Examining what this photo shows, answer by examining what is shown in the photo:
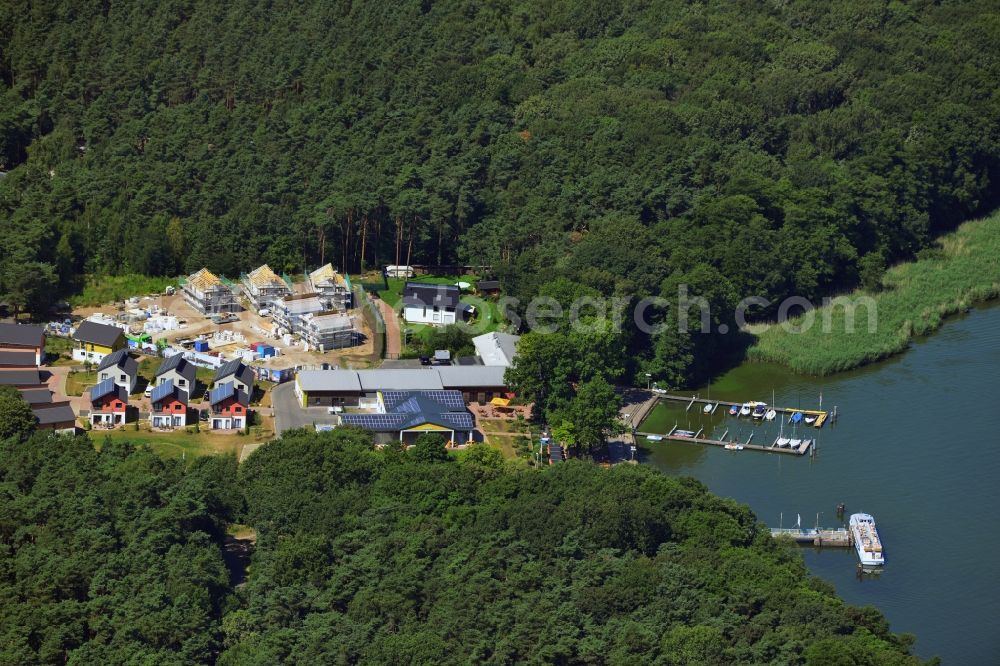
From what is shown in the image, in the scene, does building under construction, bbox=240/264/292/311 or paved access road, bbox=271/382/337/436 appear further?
building under construction, bbox=240/264/292/311

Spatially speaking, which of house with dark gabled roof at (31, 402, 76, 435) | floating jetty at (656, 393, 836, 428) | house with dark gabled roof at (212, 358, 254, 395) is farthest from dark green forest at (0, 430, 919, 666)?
floating jetty at (656, 393, 836, 428)

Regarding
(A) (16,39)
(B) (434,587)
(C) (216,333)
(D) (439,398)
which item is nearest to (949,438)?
(D) (439,398)

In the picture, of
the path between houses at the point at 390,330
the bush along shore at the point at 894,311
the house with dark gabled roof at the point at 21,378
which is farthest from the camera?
the bush along shore at the point at 894,311

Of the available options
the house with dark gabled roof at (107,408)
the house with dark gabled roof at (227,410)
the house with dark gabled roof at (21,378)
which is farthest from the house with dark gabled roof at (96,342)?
the house with dark gabled roof at (227,410)

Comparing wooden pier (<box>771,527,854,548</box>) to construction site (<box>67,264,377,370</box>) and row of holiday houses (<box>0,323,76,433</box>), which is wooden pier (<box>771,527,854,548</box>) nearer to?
construction site (<box>67,264,377,370</box>)

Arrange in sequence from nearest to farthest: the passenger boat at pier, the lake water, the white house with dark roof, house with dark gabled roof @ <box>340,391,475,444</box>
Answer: the lake water → the passenger boat at pier → house with dark gabled roof @ <box>340,391,475,444</box> → the white house with dark roof

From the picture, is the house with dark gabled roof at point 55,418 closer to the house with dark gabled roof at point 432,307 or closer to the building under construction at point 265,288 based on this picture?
the building under construction at point 265,288

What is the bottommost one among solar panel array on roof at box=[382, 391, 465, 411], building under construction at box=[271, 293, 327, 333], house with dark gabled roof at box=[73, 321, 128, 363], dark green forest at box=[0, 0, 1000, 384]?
solar panel array on roof at box=[382, 391, 465, 411]
